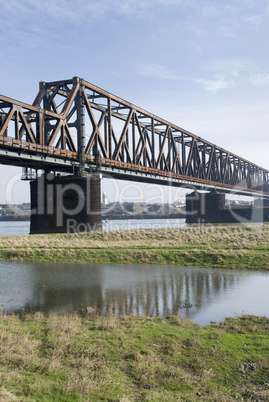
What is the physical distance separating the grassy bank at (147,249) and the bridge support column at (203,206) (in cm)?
6680

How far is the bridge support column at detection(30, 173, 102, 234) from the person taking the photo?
42.6 meters

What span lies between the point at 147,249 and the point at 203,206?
254 feet

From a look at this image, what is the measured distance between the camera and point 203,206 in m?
105

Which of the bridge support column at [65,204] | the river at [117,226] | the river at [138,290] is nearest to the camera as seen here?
the river at [138,290]

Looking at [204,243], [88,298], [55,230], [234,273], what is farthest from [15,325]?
[55,230]

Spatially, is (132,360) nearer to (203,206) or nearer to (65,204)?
(65,204)

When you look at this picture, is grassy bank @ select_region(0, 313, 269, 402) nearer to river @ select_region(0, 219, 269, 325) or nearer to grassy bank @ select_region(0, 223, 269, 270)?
river @ select_region(0, 219, 269, 325)

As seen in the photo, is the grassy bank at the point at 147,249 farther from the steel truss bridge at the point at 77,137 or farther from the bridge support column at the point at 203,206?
the bridge support column at the point at 203,206

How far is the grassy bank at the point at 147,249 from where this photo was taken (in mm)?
26531

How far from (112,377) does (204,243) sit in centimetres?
2589

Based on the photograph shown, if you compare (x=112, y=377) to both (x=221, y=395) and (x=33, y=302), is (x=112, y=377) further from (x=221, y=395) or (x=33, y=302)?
(x=33, y=302)

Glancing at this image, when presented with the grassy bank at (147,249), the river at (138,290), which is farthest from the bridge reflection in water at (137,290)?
the grassy bank at (147,249)

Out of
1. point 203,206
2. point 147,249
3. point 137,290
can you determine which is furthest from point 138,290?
point 203,206

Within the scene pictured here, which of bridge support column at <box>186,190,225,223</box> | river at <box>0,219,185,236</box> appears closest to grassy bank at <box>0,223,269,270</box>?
river at <box>0,219,185,236</box>
